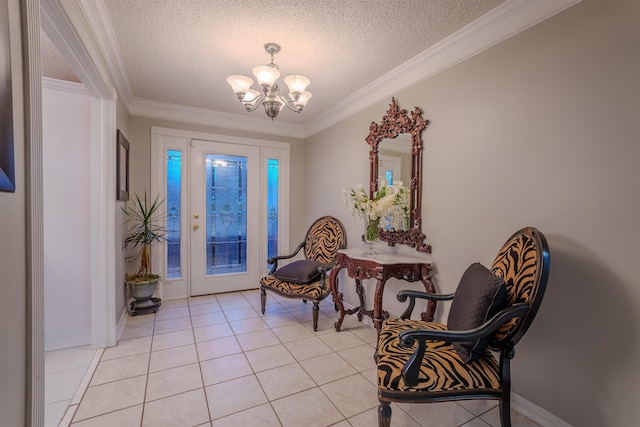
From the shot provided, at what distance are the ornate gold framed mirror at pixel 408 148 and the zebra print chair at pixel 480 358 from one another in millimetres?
972

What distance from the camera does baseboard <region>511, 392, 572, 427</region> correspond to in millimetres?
1604

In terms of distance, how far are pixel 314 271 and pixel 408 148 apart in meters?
1.56

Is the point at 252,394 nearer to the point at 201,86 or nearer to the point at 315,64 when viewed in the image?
the point at 315,64

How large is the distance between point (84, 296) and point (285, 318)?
1.86 m

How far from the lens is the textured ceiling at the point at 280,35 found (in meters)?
1.82

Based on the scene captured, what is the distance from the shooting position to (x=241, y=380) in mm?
2039

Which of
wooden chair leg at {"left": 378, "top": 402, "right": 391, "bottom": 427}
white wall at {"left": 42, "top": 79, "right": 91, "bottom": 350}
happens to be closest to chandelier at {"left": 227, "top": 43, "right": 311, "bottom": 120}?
white wall at {"left": 42, "top": 79, "right": 91, "bottom": 350}

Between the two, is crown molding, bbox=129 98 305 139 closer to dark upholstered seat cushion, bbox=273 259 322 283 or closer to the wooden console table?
dark upholstered seat cushion, bbox=273 259 322 283

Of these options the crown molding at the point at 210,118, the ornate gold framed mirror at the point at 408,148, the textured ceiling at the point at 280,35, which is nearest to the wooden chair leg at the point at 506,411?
the ornate gold framed mirror at the point at 408,148

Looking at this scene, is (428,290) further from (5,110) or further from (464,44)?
(5,110)

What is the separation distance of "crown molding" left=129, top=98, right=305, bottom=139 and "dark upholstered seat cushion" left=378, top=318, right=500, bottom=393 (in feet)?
11.3

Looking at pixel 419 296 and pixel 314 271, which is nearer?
pixel 419 296

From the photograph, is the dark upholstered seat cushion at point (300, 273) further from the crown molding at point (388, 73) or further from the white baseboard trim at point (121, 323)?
the crown molding at point (388, 73)

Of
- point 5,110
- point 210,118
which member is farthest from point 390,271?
point 210,118
